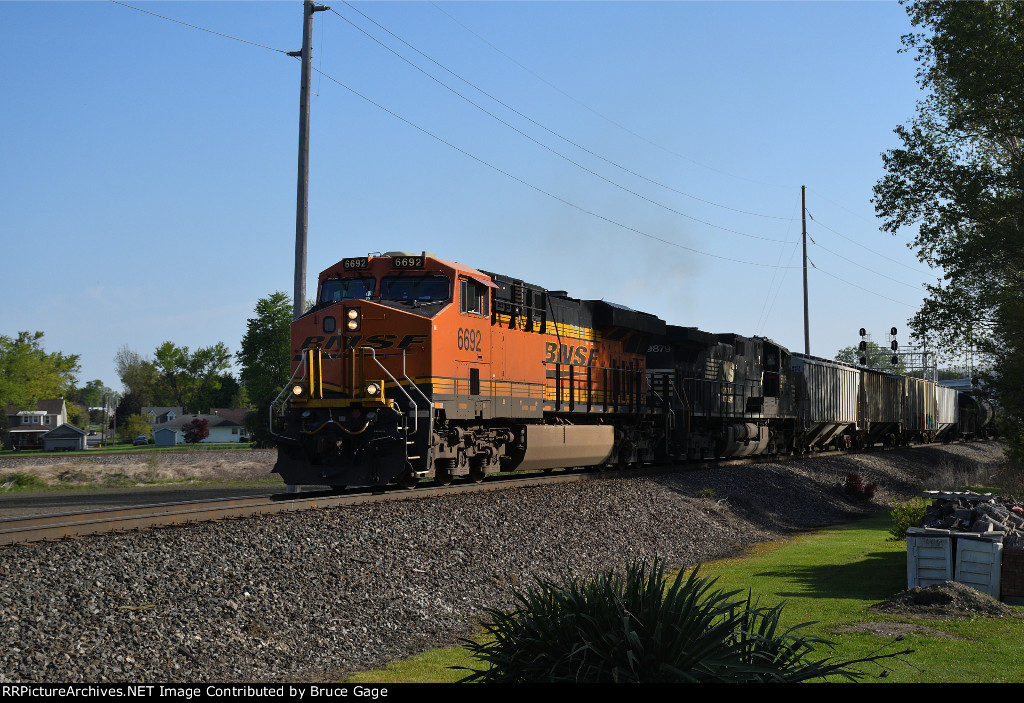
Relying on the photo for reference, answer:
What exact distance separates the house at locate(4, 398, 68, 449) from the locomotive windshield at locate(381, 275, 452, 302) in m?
81.5

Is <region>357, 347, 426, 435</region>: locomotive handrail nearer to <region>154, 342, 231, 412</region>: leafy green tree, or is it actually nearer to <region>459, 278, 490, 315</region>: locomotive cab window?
<region>459, 278, 490, 315</region>: locomotive cab window

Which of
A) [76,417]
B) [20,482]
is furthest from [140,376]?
[20,482]

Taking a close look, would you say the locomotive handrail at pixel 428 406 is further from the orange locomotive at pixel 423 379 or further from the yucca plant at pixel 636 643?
the yucca plant at pixel 636 643

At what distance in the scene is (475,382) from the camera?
16562mm

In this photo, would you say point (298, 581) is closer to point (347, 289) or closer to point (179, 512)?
point (179, 512)

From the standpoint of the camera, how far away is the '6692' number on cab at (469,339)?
16.2 metres

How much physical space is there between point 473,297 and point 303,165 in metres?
4.82

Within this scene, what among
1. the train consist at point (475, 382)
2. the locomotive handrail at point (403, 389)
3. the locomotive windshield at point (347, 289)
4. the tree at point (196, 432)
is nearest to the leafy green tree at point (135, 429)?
the tree at point (196, 432)

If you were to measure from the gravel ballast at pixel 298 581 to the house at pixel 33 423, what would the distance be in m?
84.9

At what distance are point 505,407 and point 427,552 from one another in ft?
21.1

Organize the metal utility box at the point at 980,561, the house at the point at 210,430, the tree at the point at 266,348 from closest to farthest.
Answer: the metal utility box at the point at 980,561
the tree at the point at 266,348
the house at the point at 210,430

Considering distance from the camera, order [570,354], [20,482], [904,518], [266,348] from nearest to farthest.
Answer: [904,518]
[570,354]
[20,482]
[266,348]

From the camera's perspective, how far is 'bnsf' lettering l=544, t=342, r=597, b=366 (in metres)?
19.9

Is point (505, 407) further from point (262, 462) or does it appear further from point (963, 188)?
point (262, 462)
